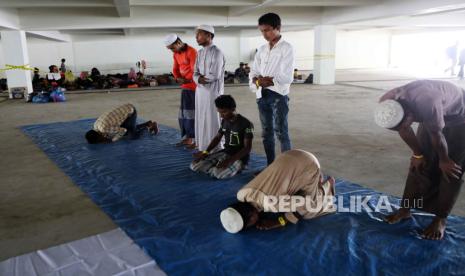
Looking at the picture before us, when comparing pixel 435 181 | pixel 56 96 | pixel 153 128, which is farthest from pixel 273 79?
pixel 56 96

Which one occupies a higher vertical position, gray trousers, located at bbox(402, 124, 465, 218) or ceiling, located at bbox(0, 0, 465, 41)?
ceiling, located at bbox(0, 0, 465, 41)

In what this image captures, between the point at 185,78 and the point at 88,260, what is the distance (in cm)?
284

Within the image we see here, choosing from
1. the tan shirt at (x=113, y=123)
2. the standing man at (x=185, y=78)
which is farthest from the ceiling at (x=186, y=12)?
the standing man at (x=185, y=78)

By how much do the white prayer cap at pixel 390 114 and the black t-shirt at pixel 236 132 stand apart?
153cm

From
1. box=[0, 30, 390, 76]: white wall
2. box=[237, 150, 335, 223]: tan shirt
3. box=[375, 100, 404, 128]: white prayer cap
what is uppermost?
box=[0, 30, 390, 76]: white wall

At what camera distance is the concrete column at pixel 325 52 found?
12.9 metres

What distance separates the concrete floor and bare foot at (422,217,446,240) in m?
0.52

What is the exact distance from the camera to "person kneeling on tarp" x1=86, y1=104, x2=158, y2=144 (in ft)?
16.4

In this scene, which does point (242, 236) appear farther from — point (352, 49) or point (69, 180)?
point (352, 49)

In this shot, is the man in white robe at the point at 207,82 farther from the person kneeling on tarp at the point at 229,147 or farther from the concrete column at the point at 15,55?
the concrete column at the point at 15,55

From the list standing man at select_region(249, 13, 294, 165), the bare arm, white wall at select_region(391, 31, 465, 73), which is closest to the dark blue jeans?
standing man at select_region(249, 13, 294, 165)

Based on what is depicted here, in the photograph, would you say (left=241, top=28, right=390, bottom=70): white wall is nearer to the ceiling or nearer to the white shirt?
the ceiling

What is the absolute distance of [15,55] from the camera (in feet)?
35.6

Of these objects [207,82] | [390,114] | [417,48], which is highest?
[417,48]
